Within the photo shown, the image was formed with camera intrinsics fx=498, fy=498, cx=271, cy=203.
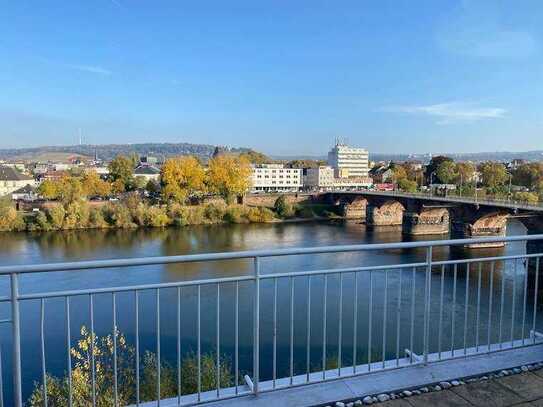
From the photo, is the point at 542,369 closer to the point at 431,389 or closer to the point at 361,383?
the point at 431,389

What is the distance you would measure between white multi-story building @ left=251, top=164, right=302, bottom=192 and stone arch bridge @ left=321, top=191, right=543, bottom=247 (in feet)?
79.4

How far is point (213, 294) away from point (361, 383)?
12.8 m

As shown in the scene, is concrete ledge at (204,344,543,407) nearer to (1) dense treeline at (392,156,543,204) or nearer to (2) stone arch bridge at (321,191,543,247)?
(2) stone arch bridge at (321,191,543,247)

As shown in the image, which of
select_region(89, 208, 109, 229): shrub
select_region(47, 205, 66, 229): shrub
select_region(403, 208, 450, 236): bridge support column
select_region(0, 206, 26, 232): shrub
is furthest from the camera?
select_region(403, 208, 450, 236): bridge support column

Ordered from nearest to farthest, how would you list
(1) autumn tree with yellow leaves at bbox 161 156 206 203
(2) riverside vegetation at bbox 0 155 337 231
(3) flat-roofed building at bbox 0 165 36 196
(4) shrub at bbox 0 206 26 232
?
(4) shrub at bbox 0 206 26 232, (2) riverside vegetation at bbox 0 155 337 231, (1) autumn tree with yellow leaves at bbox 161 156 206 203, (3) flat-roofed building at bbox 0 165 36 196

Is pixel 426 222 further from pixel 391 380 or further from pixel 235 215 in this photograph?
pixel 391 380

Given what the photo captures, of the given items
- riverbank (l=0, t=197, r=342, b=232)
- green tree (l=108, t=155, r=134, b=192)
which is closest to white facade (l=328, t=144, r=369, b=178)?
green tree (l=108, t=155, r=134, b=192)

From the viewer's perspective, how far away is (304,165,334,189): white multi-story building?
80.5 metres

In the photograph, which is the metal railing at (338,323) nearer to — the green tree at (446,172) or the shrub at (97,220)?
the shrub at (97,220)

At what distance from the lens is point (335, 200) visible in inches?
2076

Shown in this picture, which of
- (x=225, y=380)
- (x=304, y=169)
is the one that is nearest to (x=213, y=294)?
(x=225, y=380)

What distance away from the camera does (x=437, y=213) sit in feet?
131

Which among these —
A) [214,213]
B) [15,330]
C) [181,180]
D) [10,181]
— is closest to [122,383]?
[15,330]

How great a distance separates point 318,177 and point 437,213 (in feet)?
136
